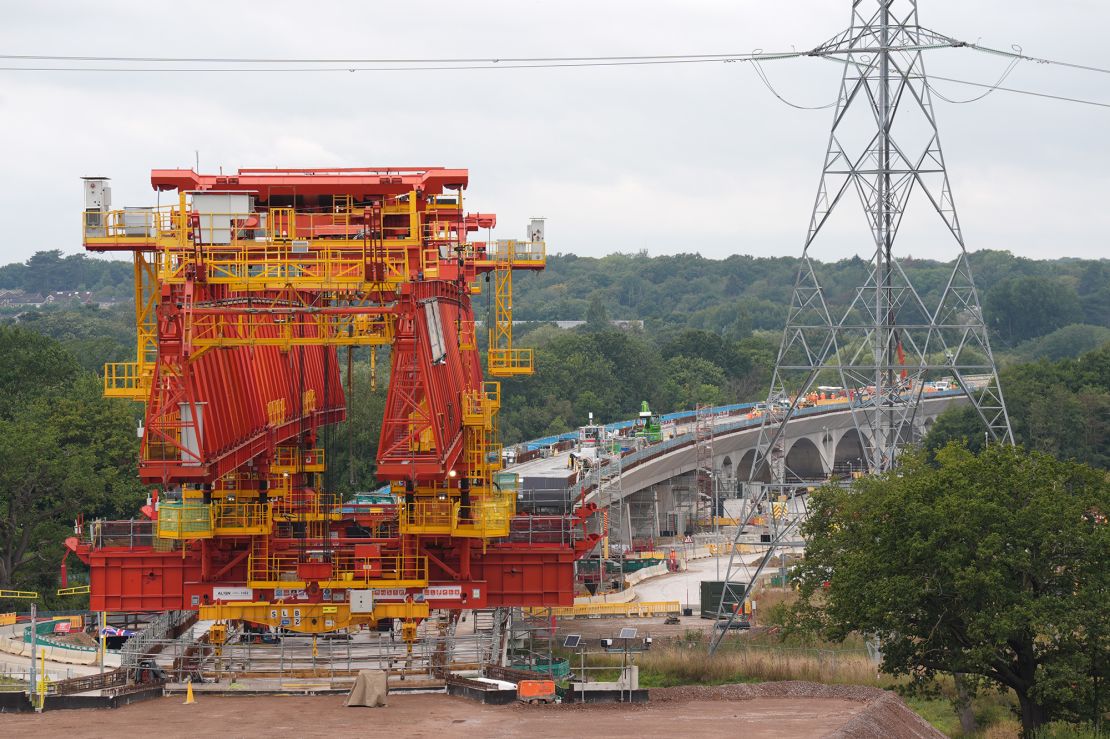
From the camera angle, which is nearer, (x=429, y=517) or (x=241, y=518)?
(x=429, y=517)

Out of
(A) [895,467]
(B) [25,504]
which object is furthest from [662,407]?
(A) [895,467]

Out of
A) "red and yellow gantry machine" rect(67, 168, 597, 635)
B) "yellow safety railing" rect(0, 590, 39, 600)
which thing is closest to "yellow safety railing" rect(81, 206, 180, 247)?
"red and yellow gantry machine" rect(67, 168, 597, 635)

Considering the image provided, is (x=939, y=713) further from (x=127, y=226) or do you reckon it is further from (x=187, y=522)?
(x=127, y=226)

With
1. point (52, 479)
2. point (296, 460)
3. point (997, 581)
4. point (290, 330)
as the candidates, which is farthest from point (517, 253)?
point (52, 479)

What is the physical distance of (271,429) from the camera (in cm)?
4684

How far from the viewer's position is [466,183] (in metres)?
44.1

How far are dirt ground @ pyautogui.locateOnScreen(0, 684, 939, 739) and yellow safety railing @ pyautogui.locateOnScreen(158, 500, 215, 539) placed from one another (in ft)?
14.7

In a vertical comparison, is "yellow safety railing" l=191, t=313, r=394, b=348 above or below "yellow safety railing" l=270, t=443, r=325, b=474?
above

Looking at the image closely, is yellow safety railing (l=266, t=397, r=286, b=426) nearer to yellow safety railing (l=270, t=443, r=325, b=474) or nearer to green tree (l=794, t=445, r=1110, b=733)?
yellow safety railing (l=270, t=443, r=325, b=474)

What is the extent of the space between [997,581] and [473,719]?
1234 cm

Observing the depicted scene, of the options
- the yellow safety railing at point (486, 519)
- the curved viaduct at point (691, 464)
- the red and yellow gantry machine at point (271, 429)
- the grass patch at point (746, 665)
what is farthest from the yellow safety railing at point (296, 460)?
the curved viaduct at point (691, 464)

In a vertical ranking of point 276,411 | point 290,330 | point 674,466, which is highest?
point 290,330

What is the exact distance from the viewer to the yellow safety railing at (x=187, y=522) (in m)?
40.8

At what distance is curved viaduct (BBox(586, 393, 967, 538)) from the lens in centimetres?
9988
